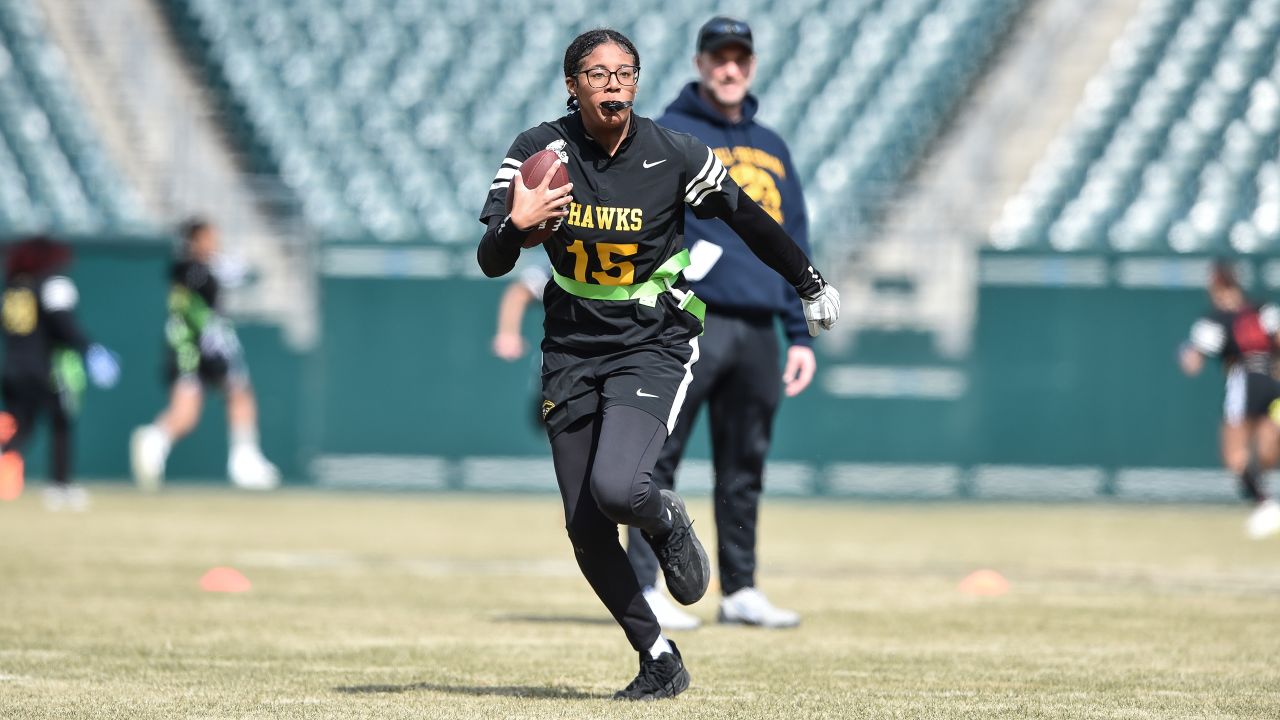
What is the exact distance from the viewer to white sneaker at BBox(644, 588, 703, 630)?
7926 mm

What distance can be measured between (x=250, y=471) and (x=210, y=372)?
1.02 meters

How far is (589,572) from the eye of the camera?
5836mm

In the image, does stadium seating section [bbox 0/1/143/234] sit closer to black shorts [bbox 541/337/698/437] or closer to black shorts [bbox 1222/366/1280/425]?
black shorts [bbox 1222/366/1280/425]

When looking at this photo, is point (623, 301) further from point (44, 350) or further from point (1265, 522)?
point (44, 350)

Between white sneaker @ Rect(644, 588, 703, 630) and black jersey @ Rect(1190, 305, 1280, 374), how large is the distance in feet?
27.8

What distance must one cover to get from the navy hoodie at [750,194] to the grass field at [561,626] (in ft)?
4.50

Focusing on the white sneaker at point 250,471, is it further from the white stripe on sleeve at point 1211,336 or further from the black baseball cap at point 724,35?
the black baseball cap at point 724,35

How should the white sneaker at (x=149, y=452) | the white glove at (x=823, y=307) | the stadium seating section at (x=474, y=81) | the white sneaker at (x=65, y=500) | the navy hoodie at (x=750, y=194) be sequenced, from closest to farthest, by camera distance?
1. the white glove at (x=823, y=307)
2. the navy hoodie at (x=750, y=194)
3. the white sneaker at (x=65, y=500)
4. the white sneaker at (x=149, y=452)
5. the stadium seating section at (x=474, y=81)

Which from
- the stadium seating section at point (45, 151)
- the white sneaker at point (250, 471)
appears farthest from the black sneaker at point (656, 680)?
the stadium seating section at point (45, 151)

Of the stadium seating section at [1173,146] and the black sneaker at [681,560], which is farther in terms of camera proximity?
the stadium seating section at [1173,146]

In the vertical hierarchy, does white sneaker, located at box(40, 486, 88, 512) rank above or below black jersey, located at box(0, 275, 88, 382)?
below

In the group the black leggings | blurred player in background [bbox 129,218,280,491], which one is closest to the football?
the black leggings

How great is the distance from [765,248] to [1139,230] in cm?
1409

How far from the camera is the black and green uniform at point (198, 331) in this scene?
17297 mm
